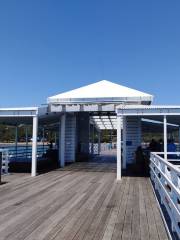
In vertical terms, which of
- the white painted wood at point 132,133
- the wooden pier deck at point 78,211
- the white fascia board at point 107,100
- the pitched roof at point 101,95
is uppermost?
the pitched roof at point 101,95

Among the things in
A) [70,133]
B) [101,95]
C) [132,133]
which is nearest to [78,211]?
[132,133]

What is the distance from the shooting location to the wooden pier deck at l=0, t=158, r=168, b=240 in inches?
185

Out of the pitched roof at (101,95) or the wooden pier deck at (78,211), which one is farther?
the pitched roof at (101,95)

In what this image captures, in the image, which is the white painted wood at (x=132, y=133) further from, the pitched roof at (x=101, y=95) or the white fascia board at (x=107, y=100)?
the pitched roof at (x=101, y=95)

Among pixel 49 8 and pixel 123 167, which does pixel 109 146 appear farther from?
pixel 49 8

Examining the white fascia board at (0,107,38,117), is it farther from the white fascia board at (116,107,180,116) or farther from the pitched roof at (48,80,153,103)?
the pitched roof at (48,80,153,103)

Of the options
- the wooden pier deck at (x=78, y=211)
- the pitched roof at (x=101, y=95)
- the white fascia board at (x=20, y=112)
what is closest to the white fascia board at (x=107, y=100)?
the pitched roof at (x=101, y=95)

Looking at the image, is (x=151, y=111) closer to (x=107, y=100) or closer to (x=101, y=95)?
(x=107, y=100)

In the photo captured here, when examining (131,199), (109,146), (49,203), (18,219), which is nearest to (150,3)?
(131,199)

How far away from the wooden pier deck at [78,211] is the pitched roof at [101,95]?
7.05 metres

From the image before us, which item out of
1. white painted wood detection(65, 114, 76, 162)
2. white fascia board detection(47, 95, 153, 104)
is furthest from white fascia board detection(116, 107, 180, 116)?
white painted wood detection(65, 114, 76, 162)

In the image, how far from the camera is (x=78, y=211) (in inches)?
241

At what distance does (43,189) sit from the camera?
28.6 ft

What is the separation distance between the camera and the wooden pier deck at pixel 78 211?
4.70 metres
